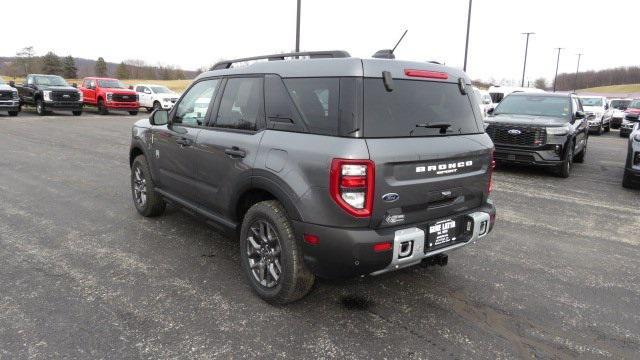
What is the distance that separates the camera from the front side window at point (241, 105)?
3.65 meters

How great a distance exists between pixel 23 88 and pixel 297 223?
983 inches

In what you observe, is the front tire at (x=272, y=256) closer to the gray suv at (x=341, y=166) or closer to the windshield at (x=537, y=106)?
the gray suv at (x=341, y=166)

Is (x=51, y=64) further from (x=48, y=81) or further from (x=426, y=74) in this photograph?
(x=426, y=74)

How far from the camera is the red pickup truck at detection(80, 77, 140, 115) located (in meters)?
23.4

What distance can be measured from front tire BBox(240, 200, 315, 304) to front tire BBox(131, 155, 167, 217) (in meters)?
2.11

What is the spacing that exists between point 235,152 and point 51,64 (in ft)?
284

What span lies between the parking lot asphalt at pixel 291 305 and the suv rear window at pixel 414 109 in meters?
1.35

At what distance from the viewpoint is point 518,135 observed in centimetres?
916

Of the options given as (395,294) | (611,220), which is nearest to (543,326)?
(395,294)

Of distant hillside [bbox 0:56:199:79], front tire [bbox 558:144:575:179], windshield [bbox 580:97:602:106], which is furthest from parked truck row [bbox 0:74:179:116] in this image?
distant hillside [bbox 0:56:199:79]

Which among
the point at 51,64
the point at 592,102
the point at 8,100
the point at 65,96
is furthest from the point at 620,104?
the point at 51,64

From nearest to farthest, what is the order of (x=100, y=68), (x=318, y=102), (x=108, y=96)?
1. (x=318, y=102)
2. (x=108, y=96)
3. (x=100, y=68)

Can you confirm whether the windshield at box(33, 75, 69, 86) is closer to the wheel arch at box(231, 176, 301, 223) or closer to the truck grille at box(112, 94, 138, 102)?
the truck grille at box(112, 94, 138, 102)

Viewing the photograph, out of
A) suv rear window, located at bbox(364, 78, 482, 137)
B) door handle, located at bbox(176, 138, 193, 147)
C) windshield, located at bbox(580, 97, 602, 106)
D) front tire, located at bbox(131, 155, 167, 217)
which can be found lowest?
front tire, located at bbox(131, 155, 167, 217)
